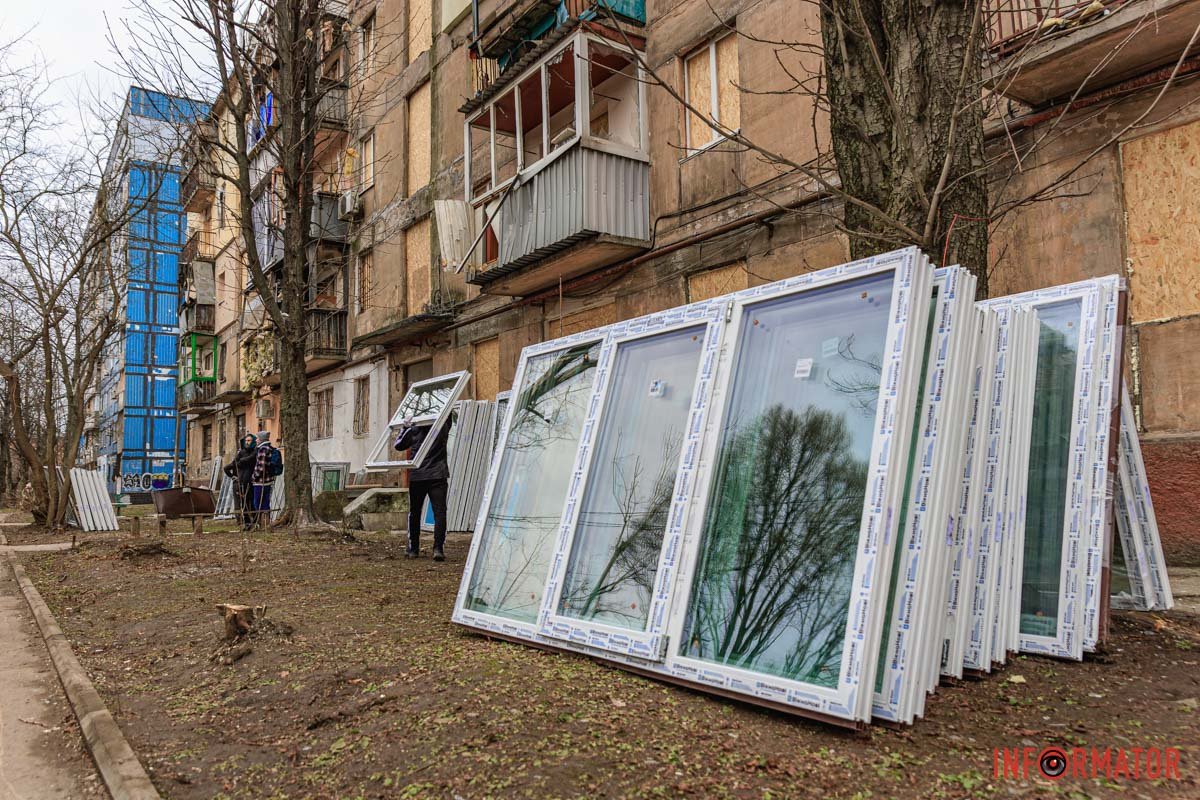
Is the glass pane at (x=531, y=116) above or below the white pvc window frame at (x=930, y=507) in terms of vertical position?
above

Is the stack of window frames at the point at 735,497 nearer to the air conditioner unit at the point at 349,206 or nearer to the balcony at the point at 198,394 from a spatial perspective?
the air conditioner unit at the point at 349,206

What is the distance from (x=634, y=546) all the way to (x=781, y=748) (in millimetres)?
1366

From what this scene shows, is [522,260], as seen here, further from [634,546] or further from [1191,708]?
[1191,708]

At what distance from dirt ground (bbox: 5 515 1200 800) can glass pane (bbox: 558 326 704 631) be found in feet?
1.14

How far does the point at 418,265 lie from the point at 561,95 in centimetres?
610

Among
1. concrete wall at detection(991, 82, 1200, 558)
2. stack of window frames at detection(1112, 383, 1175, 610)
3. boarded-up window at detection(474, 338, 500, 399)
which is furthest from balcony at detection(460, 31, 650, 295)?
stack of window frames at detection(1112, 383, 1175, 610)

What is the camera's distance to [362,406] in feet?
65.6

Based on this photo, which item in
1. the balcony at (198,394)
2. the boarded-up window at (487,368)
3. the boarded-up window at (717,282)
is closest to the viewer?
the boarded-up window at (717,282)

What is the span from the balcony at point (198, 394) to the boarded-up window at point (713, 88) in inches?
1059

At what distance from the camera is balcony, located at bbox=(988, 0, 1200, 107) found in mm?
5781

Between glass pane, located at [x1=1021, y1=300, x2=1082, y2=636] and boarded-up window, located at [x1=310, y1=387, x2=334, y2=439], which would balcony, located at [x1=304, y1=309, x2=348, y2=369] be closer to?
boarded-up window, located at [x1=310, y1=387, x2=334, y2=439]

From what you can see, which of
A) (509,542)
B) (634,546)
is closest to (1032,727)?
(634,546)

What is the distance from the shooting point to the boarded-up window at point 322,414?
2147 centimetres

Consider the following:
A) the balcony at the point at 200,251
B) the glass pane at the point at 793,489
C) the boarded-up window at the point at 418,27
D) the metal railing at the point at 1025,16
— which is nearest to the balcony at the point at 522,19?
the boarded-up window at the point at 418,27
